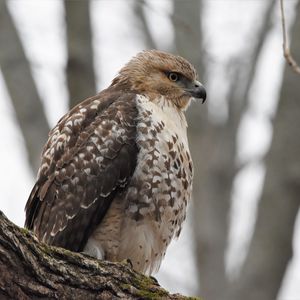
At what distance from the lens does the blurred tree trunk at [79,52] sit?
7934 millimetres

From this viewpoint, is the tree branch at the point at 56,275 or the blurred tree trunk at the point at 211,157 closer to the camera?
the tree branch at the point at 56,275

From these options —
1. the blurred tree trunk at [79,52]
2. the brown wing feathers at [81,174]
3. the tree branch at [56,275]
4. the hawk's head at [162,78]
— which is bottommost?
the tree branch at [56,275]

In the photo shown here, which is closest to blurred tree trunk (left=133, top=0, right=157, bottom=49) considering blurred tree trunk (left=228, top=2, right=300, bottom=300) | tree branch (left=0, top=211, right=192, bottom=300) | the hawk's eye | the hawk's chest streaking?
blurred tree trunk (left=228, top=2, right=300, bottom=300)

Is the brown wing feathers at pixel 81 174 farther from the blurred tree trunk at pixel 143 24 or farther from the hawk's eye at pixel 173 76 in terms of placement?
the blurred tree trunk at pixel 143 24

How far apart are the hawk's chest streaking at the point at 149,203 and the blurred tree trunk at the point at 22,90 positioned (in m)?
2.36

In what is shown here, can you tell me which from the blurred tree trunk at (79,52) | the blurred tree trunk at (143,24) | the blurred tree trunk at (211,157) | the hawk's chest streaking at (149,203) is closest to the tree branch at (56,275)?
the hawk's chest streaking at (149,203)

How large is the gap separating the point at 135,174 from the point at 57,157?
1.88 feet

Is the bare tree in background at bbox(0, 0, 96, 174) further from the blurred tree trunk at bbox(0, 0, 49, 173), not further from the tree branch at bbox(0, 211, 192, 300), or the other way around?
the tree branch at bbox(0, 211, 192, 300)

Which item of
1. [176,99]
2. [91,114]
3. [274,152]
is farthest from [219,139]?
[91,114]

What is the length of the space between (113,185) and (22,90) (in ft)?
10.1

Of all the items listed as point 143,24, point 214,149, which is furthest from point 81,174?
point 143,24

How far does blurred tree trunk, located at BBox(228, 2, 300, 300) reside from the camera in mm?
8734

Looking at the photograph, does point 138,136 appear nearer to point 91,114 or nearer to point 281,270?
point 91,114

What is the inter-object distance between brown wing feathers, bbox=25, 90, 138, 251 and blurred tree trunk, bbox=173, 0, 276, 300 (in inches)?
152
